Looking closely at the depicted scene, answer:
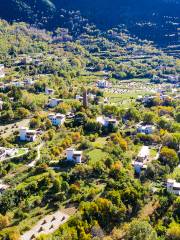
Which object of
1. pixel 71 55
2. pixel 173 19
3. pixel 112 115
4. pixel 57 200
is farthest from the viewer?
pixel 173 19

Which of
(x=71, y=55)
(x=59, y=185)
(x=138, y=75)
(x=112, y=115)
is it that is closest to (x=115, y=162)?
(x=59, y=185)

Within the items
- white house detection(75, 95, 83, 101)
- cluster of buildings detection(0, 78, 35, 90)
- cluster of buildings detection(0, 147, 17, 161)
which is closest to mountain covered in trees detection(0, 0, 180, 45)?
cluster of buildings detection(0, 78, 35, 90)

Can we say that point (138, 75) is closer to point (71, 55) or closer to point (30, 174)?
point (71, 55)

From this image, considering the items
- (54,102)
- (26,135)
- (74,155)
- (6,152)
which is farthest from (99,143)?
(54,102)

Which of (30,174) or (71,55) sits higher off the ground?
(71,55)

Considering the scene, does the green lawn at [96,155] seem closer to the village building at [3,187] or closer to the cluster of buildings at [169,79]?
the village building at [3,187]

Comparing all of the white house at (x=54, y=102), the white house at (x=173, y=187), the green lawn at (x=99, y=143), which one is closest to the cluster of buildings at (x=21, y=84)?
the white house at (x=54, y=102)
